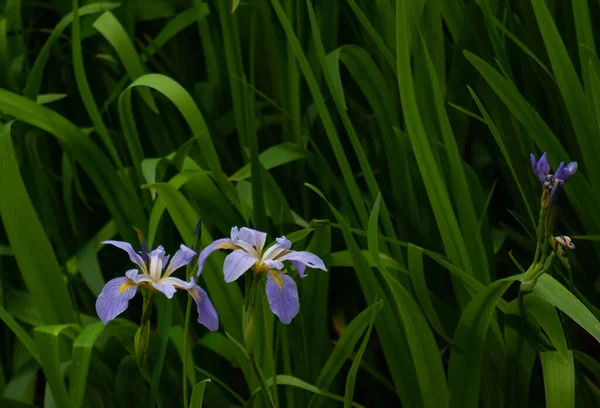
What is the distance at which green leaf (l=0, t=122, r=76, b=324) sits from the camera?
109cm

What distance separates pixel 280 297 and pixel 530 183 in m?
0.56

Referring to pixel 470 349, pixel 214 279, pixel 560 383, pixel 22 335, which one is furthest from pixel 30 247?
pixel 560 383

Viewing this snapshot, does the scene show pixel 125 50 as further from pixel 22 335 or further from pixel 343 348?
pixel 343 348

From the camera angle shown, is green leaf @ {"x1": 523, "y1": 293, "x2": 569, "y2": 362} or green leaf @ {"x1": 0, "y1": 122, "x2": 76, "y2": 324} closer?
green leaf @ {"x1": 523, "y1": 293, "x2": 569, "y2": 362}

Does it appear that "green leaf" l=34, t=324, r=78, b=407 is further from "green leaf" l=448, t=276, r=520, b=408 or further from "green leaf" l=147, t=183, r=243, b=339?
"green leaf" l=448, t=276, r=520, b=408

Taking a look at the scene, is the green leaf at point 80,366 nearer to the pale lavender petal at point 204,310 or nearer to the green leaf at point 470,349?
the pale lavender petal at point 204,310

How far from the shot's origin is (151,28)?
1704 mm

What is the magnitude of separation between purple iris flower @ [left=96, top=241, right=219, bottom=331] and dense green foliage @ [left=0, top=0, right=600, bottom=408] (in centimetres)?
11

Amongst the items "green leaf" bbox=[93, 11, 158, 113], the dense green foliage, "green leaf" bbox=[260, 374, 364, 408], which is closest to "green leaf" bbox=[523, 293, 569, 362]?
the dense green foliage

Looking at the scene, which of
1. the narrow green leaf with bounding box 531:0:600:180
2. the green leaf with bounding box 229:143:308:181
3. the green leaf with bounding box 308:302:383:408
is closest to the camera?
the green leaf with bounding box 308:302:383:408

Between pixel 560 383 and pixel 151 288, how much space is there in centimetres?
45

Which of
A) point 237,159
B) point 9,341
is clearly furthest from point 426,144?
point 9,341

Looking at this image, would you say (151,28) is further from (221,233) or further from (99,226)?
(221,233)

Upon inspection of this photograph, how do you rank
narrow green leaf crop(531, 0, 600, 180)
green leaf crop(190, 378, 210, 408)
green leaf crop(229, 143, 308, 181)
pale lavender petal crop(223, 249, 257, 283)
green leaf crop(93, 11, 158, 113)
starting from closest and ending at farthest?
1. pale lavender petal crop(223, 249, 257, 283)
2. green leaf crop(190, 378, 210, 408)
3. narrow green leaf crop(531, 0, 600, 180)
4. green leaf crop(229, 143, 308, 181)
5. green leaf crop(93, 11, 158, 113)
